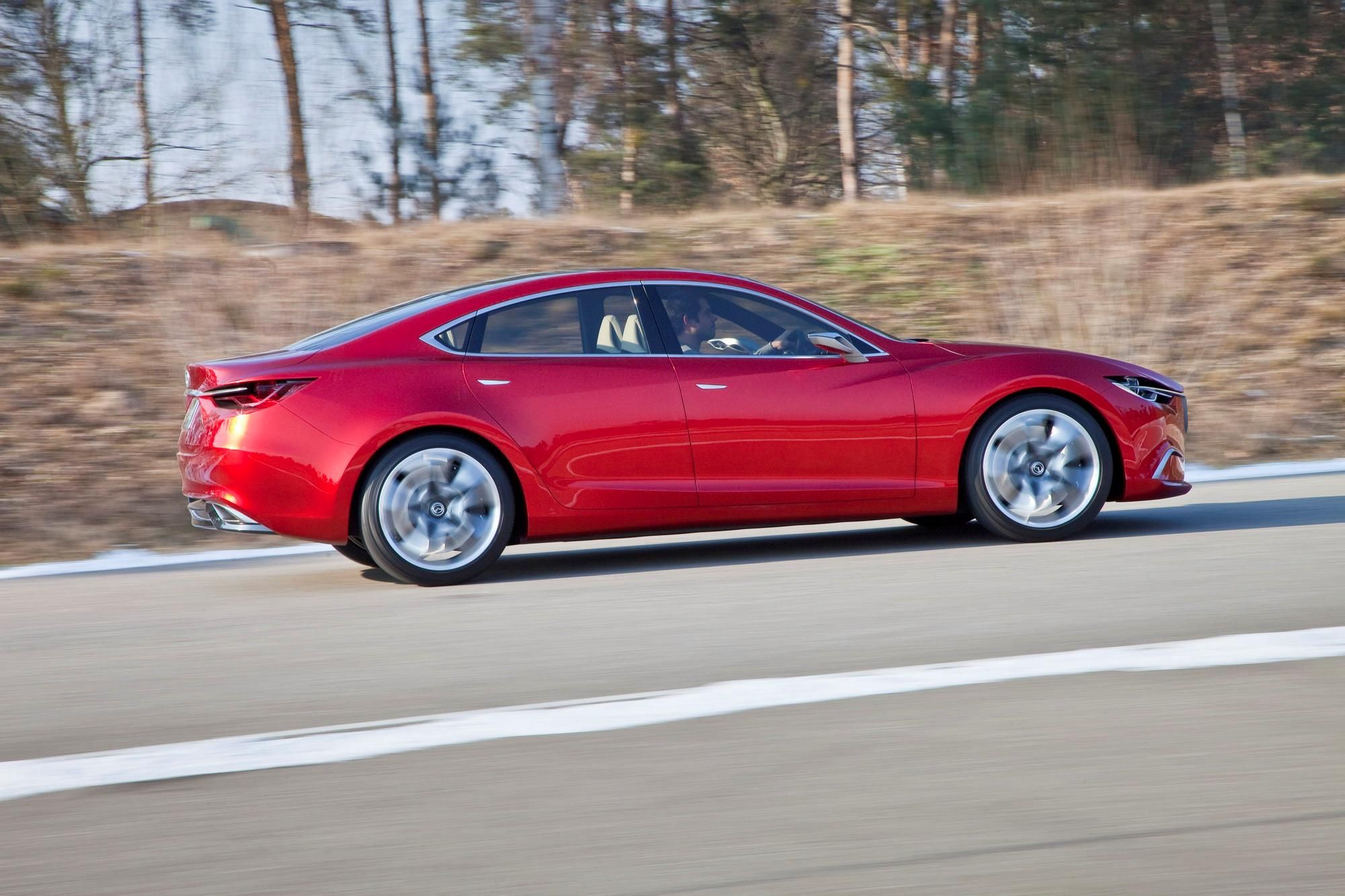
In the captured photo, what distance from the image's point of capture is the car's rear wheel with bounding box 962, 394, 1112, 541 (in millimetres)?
7355

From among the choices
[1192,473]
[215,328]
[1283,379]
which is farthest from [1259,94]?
[215,328]

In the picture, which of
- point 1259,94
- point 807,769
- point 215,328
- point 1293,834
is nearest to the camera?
point 1293,834

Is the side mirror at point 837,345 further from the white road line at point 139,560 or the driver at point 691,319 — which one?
the white road line at point 139,560

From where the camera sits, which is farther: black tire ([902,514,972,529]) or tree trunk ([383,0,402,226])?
tree trunk ([383,0,402,226])

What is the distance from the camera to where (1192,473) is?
10.6 m

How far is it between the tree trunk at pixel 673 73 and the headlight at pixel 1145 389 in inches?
657

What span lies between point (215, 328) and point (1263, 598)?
9.90m

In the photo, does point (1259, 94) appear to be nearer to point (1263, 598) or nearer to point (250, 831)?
point (1263, 598)

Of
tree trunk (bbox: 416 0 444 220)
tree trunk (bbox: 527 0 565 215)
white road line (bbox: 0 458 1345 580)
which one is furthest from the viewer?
tree trunk (bbox: 416 0 444 220)

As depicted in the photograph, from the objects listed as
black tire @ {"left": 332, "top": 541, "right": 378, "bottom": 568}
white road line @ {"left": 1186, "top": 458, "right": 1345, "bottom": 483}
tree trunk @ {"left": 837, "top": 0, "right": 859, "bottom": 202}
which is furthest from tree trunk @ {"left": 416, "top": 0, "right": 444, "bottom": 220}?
black tire @ {"left": 332, "top": 541, "right": 378, "bottom": 568}

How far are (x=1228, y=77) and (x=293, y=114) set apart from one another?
A: 15418 millimetres

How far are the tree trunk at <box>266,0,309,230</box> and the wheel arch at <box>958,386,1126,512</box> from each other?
10.9 meters

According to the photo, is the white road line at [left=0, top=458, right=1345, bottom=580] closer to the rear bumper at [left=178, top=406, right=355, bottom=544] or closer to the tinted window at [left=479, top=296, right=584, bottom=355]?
the rear bumper at [left=178, top=406, right=355, bottom=544]

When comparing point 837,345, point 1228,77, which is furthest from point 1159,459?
point 1228,77
